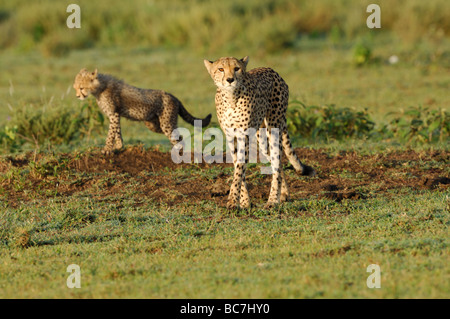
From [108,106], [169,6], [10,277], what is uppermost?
[169,6]

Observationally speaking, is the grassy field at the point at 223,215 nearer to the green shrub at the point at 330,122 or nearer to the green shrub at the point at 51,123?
the green shrub at the point at 51,123

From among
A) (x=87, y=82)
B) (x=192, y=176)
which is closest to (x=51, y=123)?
(x=87, y=82)

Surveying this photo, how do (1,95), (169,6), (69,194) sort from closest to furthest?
(69,194)
(1,95)
(169,6)

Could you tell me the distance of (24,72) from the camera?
16547 mm

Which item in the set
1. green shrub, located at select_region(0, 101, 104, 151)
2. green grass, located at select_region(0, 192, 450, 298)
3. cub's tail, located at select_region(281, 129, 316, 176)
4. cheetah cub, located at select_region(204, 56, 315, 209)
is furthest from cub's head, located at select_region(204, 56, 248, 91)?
green shrub, located at select_region(0, 101, 104, 151)

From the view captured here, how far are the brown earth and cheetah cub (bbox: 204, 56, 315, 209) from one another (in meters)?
0.35

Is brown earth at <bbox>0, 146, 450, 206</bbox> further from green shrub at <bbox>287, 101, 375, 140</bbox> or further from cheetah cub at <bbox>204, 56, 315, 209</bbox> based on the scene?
green shrub at <bbox>287, 101, 375, 140</bbox>

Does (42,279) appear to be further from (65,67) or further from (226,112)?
(65,67)

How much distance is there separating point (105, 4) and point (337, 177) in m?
16.1

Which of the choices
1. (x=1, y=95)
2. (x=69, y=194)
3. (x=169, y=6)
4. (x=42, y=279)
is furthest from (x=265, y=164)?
(x=169, y=6)

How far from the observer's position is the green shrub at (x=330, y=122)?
32.1 ft

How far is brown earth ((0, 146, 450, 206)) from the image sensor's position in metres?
7.40

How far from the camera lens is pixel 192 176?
8.00 metres

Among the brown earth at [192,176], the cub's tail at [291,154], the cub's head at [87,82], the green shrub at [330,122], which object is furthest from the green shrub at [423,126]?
the cub's head at [87,82]
